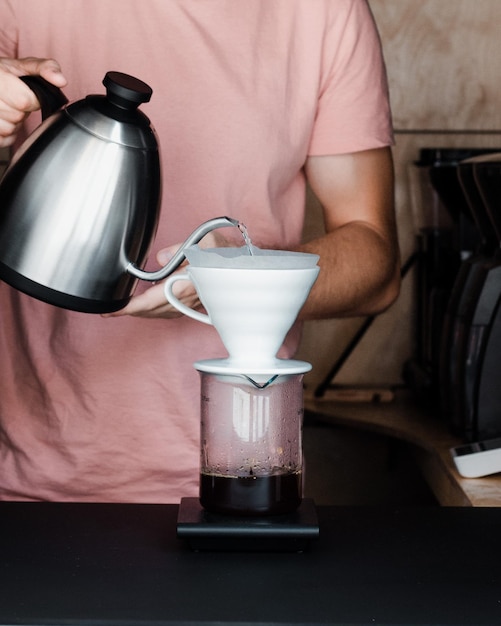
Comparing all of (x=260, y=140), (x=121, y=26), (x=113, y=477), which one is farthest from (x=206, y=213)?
(x=113, y=477)

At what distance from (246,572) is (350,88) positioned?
785 millimetres

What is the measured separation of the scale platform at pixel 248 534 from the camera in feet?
2.90

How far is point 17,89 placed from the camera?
973 millimetres

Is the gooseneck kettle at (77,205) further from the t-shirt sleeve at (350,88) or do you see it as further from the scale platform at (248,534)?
the t-shirt sleeve at (350,88)

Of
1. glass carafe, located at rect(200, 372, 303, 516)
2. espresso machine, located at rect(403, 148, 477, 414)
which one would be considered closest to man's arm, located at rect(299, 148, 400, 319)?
glass carafe, located at rect(200, 372, 303, 516)

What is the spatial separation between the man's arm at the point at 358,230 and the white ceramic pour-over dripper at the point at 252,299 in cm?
45

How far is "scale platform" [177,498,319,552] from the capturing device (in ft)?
2.90

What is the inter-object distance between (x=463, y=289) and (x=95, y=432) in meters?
0.81

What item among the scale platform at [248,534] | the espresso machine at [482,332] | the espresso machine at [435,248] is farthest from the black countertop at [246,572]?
the espresso machine at [435,248]

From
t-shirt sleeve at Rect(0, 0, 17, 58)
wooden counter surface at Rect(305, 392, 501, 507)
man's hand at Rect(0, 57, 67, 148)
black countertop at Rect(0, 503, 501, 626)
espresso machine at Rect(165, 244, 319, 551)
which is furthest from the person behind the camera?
wooden counter surface at Rect(305, 392, 501, 507)

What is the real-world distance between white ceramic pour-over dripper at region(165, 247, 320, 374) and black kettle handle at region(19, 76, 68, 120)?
0.23m

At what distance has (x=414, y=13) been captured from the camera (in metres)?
2.53

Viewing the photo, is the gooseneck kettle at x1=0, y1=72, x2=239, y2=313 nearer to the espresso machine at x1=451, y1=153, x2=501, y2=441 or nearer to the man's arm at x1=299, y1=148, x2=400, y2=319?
the man's arm at x1=299, y1=148, x2=400, y2=319

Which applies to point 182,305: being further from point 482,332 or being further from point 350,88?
point 482,332
